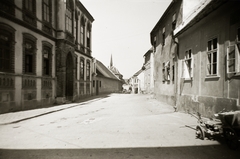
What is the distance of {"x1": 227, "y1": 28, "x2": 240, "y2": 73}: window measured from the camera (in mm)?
6016

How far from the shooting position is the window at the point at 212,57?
7.57m

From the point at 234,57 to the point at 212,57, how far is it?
1466 mm

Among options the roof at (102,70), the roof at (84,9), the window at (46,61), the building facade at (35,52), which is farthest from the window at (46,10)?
the roof at (102,70)

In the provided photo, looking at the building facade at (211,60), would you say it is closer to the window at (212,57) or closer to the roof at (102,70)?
the window at (212,57)

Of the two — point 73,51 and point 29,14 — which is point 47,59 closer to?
point 29,14

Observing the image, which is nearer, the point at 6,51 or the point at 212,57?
the point at 212,57

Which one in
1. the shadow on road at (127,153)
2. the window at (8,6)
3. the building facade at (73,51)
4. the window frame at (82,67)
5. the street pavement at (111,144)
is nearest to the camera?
the shadow on road at (127,153)

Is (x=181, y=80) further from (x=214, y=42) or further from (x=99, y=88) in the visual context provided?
(x=99, y=88)

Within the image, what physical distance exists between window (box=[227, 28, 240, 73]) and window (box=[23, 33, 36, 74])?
12.0 m

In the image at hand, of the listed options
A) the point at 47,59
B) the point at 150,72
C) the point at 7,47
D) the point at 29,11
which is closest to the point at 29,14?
the point at 29,11

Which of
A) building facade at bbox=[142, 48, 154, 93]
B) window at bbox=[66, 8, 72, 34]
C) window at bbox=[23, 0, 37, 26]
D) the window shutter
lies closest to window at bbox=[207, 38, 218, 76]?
the window shutter

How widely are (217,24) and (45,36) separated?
502 inches

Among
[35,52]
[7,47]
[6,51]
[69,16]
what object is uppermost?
[69,16]

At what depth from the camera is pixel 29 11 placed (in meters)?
12.2
